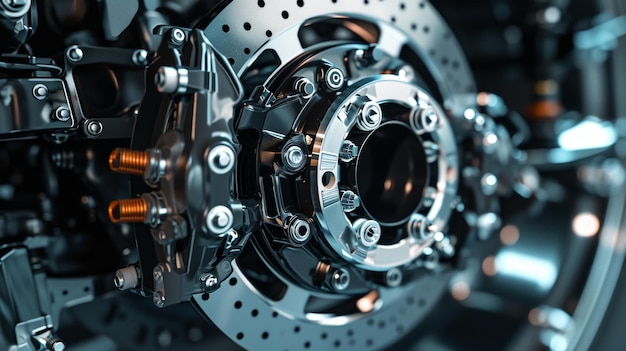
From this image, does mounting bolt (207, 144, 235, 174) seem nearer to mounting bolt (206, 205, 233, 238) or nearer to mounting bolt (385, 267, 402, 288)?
mounting bolt (206, 205, 233, 238)

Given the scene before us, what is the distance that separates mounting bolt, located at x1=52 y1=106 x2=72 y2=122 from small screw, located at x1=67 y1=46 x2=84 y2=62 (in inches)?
2.1

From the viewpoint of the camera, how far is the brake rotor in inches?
25.5

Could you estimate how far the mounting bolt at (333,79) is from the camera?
2.22 feet

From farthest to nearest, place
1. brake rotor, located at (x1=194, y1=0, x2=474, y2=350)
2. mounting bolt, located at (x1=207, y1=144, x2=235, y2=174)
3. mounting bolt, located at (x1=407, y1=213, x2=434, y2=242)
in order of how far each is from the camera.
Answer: mounting bolt, located at (x1=407, y1=213, x2=434, y2=242) → brake rotor, located at (x1=194, y1=0, x2=474, y2=350) → mounting bolt, located at (x1=207, y1=144, x2=235, y2=174)

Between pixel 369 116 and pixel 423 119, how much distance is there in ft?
0.34

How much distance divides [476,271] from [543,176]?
0.21 meters

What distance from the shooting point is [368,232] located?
686 millimetres

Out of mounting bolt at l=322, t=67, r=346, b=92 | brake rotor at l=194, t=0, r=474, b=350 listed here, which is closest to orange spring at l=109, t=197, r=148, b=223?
brake rotor at l=194, t=0, r=474, b=350

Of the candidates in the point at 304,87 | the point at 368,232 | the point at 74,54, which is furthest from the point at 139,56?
the point at 368,232

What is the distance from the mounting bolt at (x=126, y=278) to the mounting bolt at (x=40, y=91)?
184 millimetres

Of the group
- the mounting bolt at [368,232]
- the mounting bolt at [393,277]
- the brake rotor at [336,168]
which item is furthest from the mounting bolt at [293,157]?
the mounting bolt at [393,277]

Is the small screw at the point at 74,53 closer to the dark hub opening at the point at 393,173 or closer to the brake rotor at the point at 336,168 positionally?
the brake rotor at the point at 336,168

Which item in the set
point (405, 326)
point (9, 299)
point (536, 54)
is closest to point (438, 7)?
point (536, 54)

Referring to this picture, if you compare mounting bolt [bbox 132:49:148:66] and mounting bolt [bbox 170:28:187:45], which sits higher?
mounting bolt [bbox 170:28:187:45]
